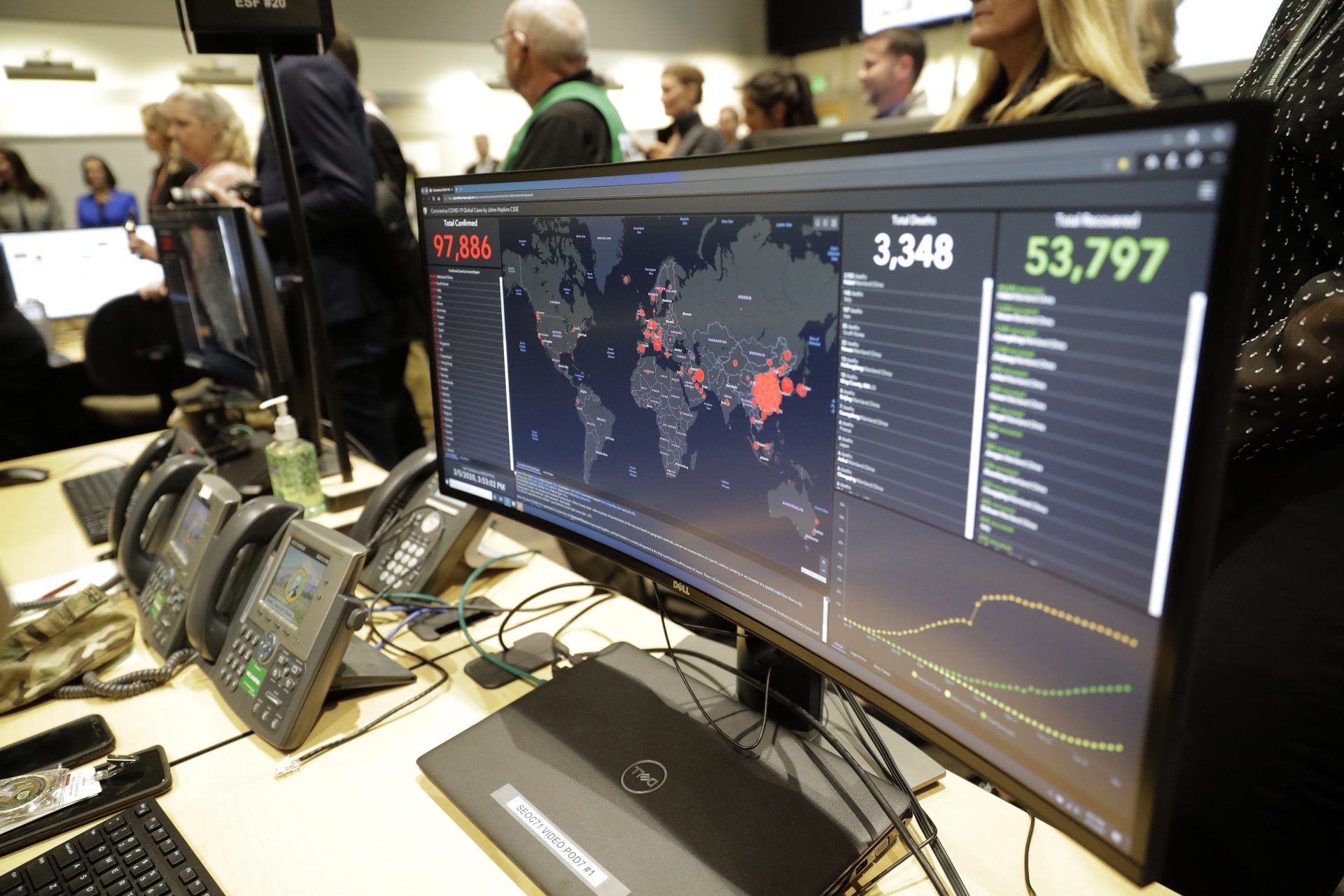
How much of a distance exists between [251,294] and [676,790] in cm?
118

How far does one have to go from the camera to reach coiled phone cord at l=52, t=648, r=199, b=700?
962 mm

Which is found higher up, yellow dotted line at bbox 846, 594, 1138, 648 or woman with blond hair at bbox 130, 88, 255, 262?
woman with blond hair at bbox 130, 88, 255, 262

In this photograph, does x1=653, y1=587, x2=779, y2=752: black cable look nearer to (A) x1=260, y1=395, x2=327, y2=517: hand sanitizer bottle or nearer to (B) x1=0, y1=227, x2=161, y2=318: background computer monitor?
(A) x1=260, y1=395, x2=327, y2=517: hand sanitizer bottle

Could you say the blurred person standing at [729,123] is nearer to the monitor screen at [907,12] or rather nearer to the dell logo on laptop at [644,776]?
the monitor screen at [907,12]

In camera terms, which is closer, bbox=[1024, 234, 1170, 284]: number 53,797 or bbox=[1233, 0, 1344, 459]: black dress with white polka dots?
bbox=[1024, 234, 1170, 284]: number 53,797

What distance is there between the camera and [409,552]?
115 centimetres

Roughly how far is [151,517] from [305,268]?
52cm

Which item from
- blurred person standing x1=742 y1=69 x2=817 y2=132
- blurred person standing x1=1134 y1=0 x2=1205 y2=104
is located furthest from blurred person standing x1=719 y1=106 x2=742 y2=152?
blurred person standing x1=1134 y1=0 x2=1205 y2=104

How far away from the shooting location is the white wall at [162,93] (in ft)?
18.1

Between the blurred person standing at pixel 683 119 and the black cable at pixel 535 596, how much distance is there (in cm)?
300


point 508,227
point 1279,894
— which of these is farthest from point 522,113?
point 1279,894

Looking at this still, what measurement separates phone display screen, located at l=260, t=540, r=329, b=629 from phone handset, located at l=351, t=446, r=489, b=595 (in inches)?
6.5

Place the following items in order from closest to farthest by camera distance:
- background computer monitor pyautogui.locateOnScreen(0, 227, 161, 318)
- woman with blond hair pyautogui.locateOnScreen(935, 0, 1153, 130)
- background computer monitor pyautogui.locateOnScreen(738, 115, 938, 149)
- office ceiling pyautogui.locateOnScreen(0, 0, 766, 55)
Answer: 1. woman with blond hair pyautogui.locateOnScreen(935, 0, 1153, 130)
2. background computer monitor pyautogui.locateOnScreen(738, 115, 938, 149)
3. background computer monitor pyautogui.locateOnScreen(0, 227, 161, 318)
4. office ceiling pyautogui.locateOnScreen(0, 0, 766, 55)

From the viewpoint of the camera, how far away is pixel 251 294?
141 cm
